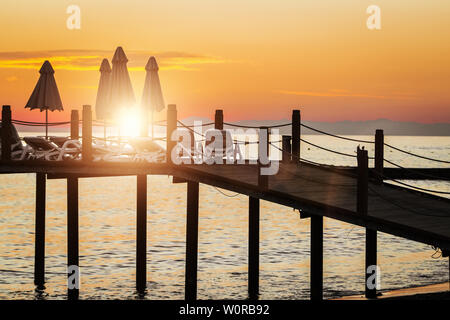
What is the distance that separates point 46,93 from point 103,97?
1.69 meters

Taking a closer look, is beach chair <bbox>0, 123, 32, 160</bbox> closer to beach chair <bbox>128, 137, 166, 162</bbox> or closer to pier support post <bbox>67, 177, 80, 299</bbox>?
pier support post <bbox>67, 177, 80, 299</bbox>

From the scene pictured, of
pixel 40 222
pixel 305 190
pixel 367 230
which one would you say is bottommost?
pixel 40 222

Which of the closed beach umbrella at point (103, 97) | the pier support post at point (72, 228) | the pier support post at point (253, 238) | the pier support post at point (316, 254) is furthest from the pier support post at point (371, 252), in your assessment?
the closed beach umbrella at point (103, 97)

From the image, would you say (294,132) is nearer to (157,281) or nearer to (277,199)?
(277,199)

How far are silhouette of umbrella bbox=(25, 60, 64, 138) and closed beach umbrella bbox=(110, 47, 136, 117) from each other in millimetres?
1807

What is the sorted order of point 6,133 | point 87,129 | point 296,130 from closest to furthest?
point 87,129
point 6,133
point 296,130

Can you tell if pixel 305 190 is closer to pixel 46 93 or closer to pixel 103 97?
pixel 103 97

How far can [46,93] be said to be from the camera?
68.1 feet

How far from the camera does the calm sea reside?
80.0 feet

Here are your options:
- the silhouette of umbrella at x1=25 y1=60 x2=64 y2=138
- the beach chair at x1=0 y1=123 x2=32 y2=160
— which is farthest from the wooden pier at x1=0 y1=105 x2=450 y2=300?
the silhouette of umbrella at x1=25 y1=60 x2=64 y2=138

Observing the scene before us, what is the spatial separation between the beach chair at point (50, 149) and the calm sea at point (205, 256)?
674 centimetres

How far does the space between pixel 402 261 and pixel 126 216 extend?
26.2 metres

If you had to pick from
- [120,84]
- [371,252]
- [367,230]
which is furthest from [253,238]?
[120,84]

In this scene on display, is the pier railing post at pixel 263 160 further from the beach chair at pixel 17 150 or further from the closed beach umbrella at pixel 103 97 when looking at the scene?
the closed beach umbrella at pixel 103 97
